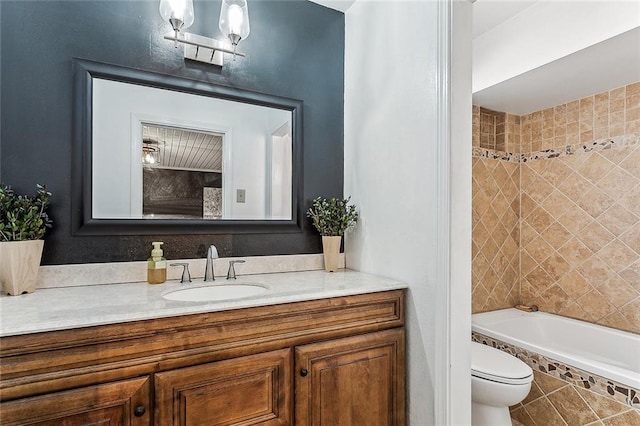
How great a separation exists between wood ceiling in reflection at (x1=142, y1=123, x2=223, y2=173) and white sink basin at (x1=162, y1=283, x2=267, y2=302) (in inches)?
21.8

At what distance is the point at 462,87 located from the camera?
4.66 feet

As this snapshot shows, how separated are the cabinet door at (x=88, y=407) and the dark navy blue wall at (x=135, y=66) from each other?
0.64 m

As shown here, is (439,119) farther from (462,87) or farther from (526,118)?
(526,118)

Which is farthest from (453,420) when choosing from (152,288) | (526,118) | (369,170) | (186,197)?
(526,118)

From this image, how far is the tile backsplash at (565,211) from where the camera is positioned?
2367 millimetres

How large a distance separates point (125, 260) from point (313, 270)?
891 mm

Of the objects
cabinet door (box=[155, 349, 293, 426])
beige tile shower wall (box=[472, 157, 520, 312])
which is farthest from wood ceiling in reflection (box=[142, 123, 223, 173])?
beige tile shower wall (box=[472, 157, 520, 312])

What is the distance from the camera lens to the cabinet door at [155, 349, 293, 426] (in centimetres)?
109

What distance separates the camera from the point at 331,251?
1850mm

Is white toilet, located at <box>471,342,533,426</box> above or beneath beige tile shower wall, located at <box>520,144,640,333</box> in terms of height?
beneath

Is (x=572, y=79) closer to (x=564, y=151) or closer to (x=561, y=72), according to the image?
(x=561, y=72)

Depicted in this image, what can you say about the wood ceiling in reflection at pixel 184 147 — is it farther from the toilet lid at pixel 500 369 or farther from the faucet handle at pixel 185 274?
the toilet lid at pixel 500 369

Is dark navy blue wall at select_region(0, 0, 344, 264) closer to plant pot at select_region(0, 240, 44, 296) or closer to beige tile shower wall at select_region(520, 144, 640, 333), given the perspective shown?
plant pot at select_region(0, 240, 44, 296)

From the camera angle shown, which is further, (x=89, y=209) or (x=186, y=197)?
(x=186, y=197)
